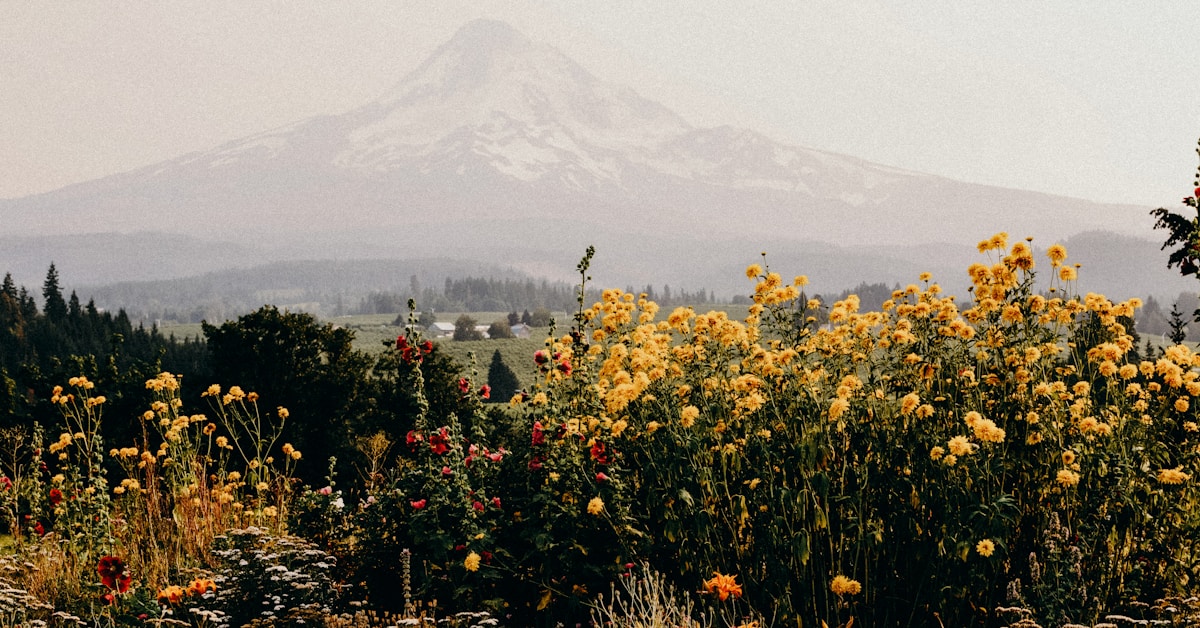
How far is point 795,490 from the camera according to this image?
4758 millimetres

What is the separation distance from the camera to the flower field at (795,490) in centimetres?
466

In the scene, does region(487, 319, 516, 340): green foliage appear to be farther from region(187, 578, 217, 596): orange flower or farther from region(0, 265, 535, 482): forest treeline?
region(187, 578, 217, 596): orange flower

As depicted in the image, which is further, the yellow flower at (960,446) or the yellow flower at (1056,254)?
the yellow flower at (1056,254)

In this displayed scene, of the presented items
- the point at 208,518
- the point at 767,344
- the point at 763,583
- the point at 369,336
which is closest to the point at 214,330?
the point at 208,518

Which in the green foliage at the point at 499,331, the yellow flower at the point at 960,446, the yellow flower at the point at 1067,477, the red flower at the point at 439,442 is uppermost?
the yellow flower at the point at 960,446

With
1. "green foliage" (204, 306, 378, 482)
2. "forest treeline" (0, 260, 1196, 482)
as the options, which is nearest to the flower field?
"forest treeline" (0, 260, 1196, 482)

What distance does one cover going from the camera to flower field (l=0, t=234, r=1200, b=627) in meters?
4.66

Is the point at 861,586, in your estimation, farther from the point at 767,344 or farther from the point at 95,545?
the point at 95,545

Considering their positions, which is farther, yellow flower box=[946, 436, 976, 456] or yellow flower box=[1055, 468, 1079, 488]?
yellow flower box=[1055, 468, 1079, 488]

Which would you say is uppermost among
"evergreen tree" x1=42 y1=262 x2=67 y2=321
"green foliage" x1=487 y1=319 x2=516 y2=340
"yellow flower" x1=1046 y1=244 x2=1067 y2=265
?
"yellow flower" x1=1046 y1=244 x2=1067 y2=265

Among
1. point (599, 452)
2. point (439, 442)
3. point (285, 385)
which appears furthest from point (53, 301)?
point (599, 452)

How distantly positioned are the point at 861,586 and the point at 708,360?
65.0 inches

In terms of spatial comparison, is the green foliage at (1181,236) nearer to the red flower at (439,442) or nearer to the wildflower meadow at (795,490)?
the wildflower meadow at (795,490)

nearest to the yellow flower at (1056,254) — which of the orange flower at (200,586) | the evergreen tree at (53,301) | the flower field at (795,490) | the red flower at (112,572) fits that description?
the flower field at (795,490)
